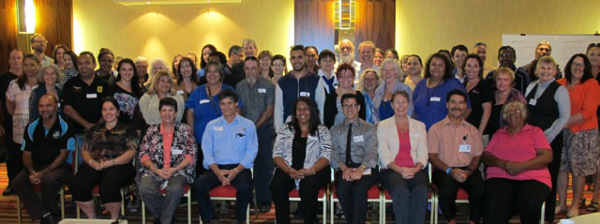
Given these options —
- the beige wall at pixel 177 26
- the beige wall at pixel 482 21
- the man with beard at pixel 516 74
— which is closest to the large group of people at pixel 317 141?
the man with beard at pixel 516 74

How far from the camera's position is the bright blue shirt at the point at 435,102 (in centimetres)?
442

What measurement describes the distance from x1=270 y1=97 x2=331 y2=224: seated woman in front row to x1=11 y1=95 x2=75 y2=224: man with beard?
182cm

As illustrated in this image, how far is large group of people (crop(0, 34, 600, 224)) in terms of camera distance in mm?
3959

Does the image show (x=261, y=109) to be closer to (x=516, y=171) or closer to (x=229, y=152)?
(x=229, y=152)

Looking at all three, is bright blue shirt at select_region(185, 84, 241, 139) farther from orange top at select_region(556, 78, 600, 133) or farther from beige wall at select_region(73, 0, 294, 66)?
beige wall at select_region(73, 0, 294, 66)

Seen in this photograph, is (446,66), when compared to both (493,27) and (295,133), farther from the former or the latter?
(493,27)

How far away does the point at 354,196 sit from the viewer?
12.8ft

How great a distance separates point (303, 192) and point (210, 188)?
2.47 feet

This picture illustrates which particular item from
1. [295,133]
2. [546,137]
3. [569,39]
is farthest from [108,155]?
[569,39]

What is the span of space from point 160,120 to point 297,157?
53.8 inches

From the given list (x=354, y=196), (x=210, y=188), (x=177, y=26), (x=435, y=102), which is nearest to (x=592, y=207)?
(x=435, y=102)

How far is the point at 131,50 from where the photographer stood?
9125 millimetres

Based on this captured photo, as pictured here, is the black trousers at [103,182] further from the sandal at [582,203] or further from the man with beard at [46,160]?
the sandal at [582,203]

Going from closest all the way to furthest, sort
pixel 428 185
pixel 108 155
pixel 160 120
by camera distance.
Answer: pixel 428 185, pixel 108 155, pixel 160 120
